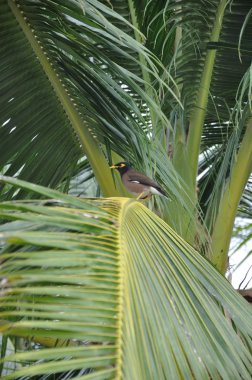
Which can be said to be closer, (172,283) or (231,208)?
(172,283)

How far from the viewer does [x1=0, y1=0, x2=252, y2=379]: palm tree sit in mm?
1256

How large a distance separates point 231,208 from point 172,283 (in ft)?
5.43

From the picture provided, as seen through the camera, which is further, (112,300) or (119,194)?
(119,194)

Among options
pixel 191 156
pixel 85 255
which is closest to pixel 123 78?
pixel 191 156

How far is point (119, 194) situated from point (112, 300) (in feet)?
6.50

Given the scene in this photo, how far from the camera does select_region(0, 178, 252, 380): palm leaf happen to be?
1.17 meters

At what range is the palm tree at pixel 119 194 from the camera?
126 cm

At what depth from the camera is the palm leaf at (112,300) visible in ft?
3.85

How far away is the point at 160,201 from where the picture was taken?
3.55 metres

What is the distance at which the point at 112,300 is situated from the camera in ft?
4.26

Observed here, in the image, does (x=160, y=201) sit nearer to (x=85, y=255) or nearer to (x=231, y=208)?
(x=231, y=208)

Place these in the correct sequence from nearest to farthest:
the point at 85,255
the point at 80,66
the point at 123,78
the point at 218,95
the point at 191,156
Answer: the point at 85,255
the point at 123,78
the point at 80,66
the point at 191,156
the point at 218,95

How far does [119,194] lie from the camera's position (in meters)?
3.27

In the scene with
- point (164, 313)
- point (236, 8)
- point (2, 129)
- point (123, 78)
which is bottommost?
point (164, 313)
